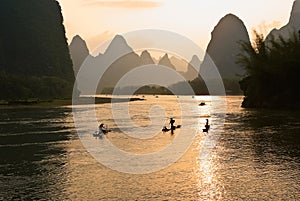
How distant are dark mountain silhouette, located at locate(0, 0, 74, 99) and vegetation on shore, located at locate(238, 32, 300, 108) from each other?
3266 inches

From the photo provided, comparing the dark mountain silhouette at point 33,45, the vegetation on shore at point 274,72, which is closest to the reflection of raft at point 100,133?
the vegetation on shore at point 274,72

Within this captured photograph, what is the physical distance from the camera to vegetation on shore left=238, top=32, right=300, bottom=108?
77812 mm

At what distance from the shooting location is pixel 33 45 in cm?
17900

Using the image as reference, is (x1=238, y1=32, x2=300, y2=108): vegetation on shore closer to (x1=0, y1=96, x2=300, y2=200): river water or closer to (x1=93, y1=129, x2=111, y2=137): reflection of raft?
(x1=0, y1=96, x2=300, y2=200): river water

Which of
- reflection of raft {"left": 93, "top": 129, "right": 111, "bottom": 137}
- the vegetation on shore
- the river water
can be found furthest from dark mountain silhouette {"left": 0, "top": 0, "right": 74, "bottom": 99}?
the river water

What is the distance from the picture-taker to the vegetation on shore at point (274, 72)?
77.8 meters

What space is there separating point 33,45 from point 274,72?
130 meters

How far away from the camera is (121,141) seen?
1538 inches

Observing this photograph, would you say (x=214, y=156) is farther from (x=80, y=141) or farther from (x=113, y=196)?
(x=80, y=141)

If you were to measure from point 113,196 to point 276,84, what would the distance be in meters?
71.2

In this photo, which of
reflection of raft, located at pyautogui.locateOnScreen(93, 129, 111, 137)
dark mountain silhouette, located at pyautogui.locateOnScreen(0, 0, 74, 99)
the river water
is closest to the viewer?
the river water

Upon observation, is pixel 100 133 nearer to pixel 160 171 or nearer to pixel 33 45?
pixel 160 171

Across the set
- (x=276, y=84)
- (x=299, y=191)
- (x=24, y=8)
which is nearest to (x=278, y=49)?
(x=276, y=84)

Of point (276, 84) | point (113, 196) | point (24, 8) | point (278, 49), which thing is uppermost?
point (24, 8)
